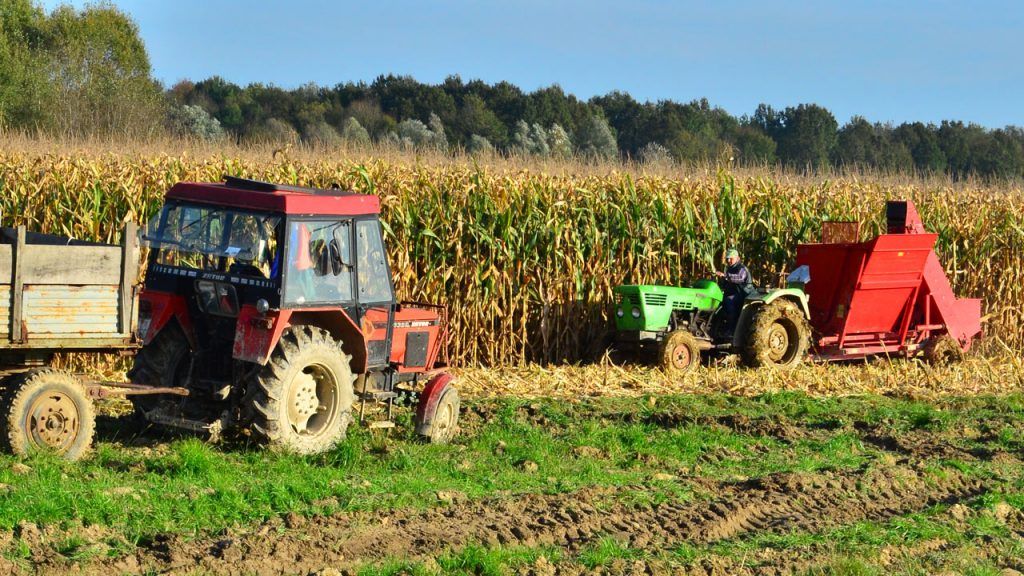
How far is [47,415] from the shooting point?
8656 millimetres

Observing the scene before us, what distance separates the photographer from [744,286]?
16.4 metres

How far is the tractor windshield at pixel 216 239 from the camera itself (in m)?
9.52

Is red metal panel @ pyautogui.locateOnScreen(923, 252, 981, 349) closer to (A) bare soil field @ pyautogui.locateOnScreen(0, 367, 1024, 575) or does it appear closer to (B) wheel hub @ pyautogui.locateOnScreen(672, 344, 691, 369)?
(B) wheel hub @ pyautogui.locateOnScreen(672, 344, 691, 369)

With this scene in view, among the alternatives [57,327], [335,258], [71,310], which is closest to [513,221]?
[335,258]

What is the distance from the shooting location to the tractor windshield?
31.2 feet

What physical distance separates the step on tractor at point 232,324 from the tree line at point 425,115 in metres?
21.8

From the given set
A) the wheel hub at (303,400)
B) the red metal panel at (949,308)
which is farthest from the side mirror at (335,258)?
the red metal panel at (949,308)

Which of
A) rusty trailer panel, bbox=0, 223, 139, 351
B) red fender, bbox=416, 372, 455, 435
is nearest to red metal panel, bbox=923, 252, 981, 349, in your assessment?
red fender, bbox=416, 372, 455, 435

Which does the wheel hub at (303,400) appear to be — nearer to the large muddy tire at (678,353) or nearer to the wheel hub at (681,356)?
the large muddy tire at (678,353)

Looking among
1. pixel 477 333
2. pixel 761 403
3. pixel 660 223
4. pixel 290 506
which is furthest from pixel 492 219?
pixel 290 506

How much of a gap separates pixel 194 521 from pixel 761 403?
774 centimetres

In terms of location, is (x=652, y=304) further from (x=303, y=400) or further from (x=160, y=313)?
(x=160, y=313)

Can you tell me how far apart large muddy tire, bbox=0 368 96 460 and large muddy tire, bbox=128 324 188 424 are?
95 cm

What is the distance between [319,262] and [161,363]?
1497 mm
